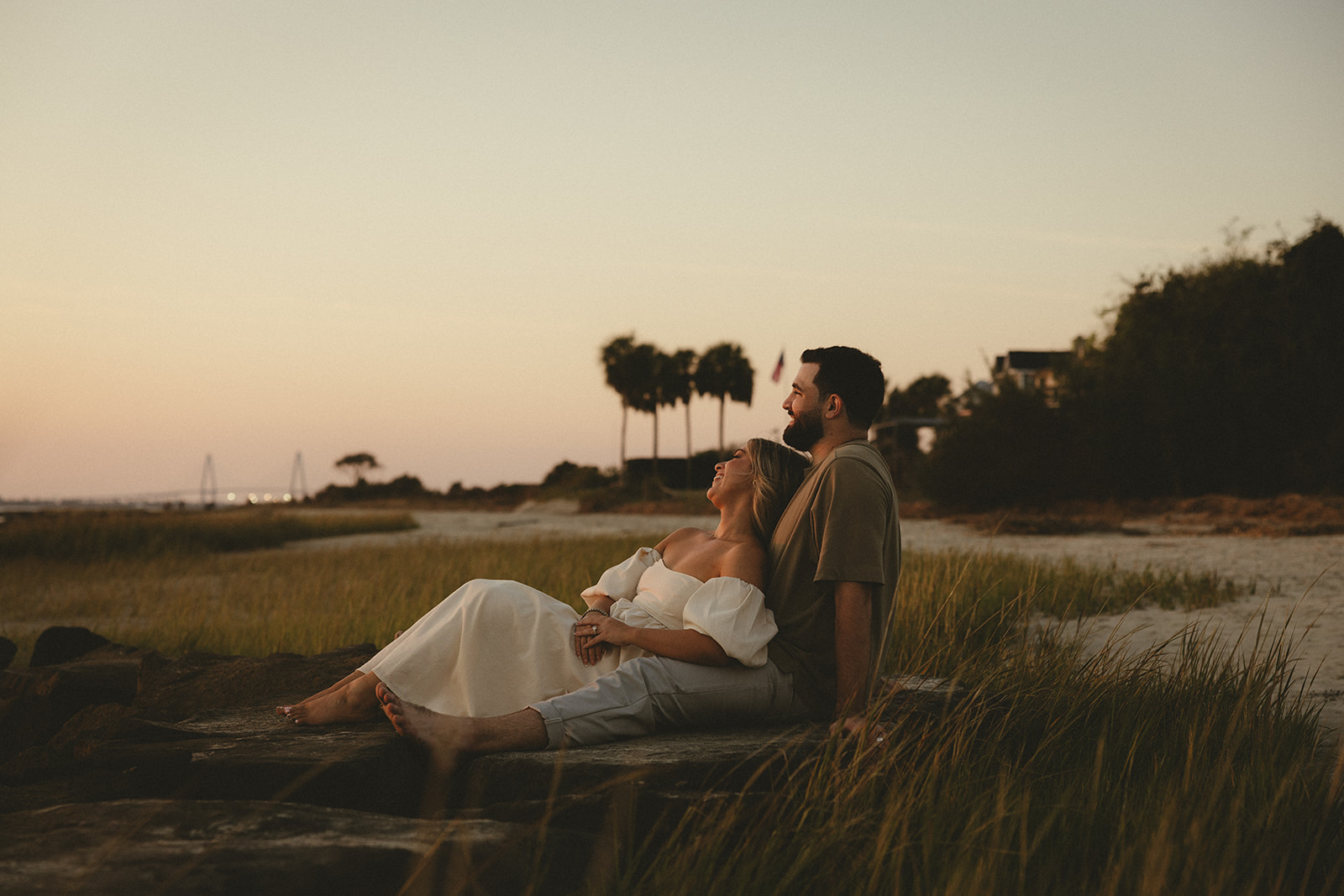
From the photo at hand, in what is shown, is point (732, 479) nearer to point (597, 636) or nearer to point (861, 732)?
point (597, 636)

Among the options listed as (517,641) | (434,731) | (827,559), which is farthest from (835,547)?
(434,731)

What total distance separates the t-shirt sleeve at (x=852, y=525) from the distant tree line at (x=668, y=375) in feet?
162

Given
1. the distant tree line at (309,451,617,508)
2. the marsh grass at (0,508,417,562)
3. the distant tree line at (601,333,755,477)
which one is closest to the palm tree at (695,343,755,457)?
the distant tree line at (601,333,755,477)

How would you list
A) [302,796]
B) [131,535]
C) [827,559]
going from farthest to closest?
[131,535], [827,559], [302,796]

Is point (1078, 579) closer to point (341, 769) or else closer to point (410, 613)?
point (410, 613)

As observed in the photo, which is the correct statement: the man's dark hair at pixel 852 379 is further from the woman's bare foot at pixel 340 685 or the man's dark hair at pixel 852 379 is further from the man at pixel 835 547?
the woman's bare foot at pixel 340 685

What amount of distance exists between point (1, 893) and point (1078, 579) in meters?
8.36

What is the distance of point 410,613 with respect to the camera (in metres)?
7.72

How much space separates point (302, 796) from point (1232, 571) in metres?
10.8

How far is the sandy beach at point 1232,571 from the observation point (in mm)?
5715

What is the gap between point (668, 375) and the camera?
184 ft

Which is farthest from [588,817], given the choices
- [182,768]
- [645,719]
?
[182,768]

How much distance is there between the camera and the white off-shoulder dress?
3.39 metres

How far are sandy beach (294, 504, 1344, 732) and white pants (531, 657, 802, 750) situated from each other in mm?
1483
